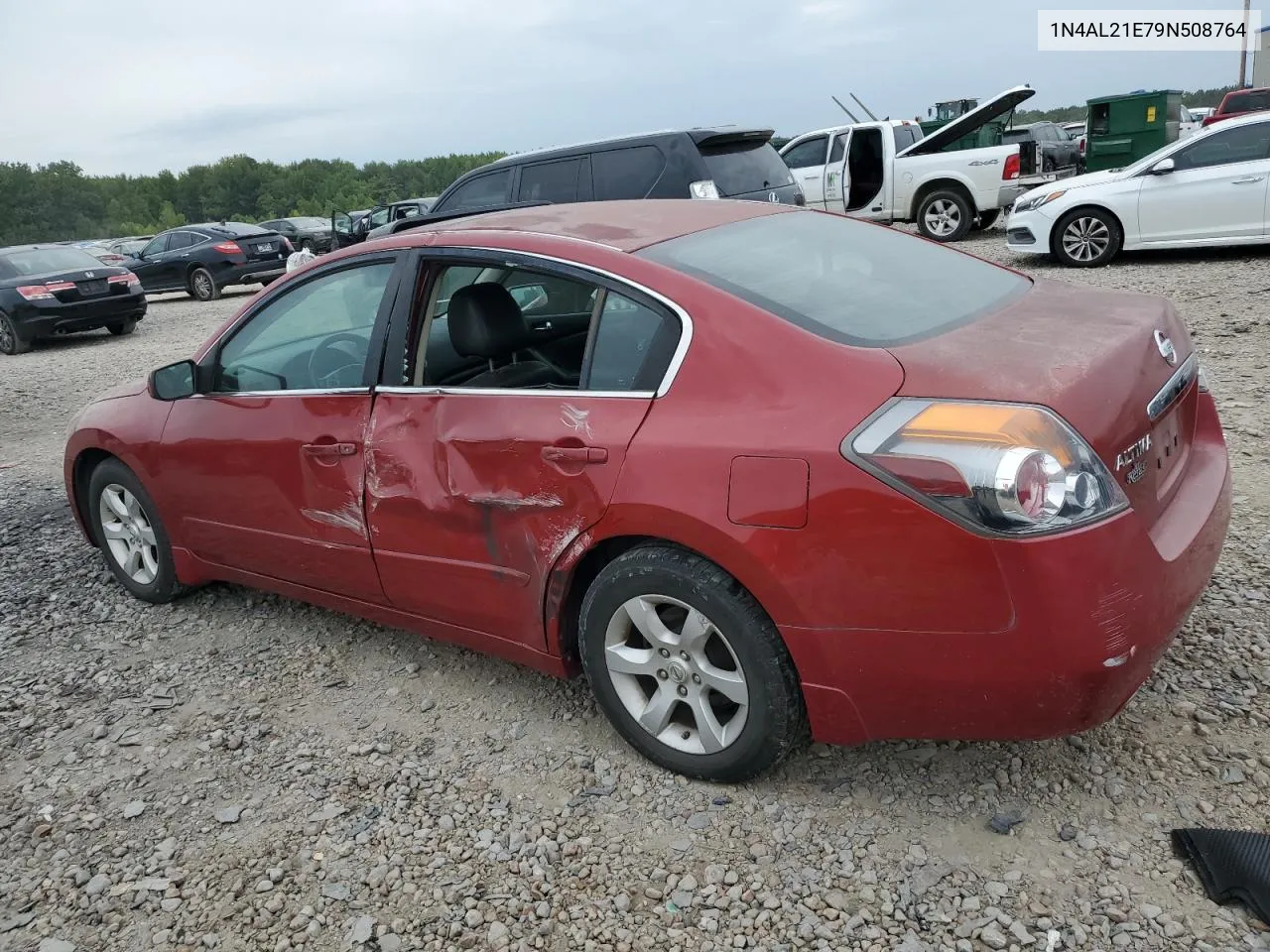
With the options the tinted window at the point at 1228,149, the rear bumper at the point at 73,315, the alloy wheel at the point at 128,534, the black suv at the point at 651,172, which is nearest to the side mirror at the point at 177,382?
the alloy wheel at the point at 128,534

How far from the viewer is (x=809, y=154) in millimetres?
Result: 15852

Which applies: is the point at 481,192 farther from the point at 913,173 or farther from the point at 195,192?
the point at 195,192

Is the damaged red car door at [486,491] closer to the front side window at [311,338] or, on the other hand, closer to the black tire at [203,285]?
the front side window at [311,338]

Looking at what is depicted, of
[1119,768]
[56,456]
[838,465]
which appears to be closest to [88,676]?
[838,465]

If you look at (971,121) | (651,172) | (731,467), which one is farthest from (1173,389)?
(971,121)

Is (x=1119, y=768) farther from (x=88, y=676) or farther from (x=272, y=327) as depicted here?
(x=88, y=676)

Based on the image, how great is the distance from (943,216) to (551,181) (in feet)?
23.9

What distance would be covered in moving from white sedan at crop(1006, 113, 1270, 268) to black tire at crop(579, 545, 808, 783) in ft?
33.0

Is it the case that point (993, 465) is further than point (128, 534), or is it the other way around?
point (128, 534)

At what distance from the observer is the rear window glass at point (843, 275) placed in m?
2.60

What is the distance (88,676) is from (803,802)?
2.75 m

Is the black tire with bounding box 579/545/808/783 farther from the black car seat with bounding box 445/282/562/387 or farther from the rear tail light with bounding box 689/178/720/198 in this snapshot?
the rear tail light with bounding box 689/178/720/198

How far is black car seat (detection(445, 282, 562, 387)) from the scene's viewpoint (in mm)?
3098

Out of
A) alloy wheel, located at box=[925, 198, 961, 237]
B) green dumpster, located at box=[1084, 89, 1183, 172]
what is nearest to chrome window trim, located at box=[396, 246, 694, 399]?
alloy wheel, located at box=[925, 198, 961, 237]
